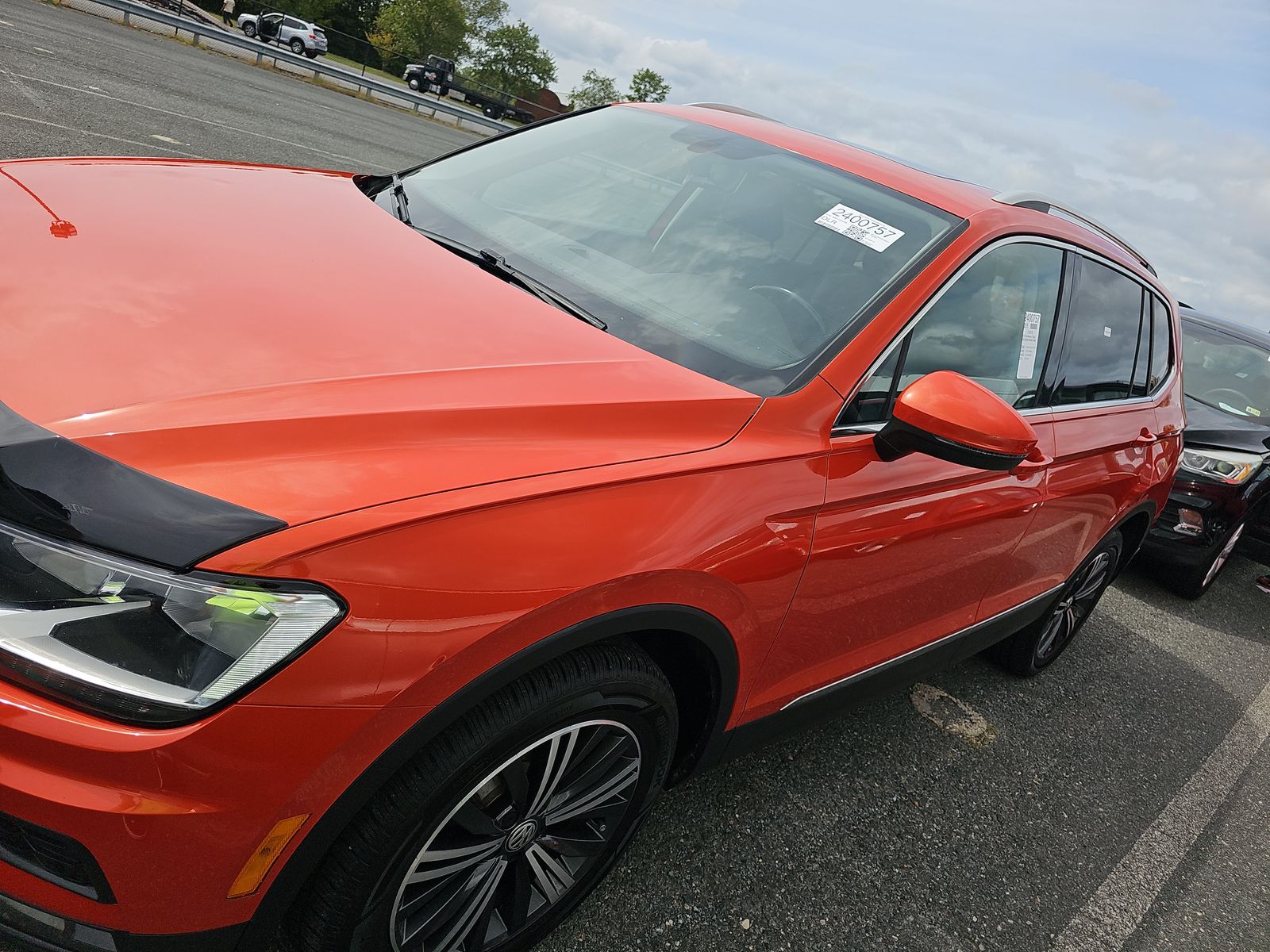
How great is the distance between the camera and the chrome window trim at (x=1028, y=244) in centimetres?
221

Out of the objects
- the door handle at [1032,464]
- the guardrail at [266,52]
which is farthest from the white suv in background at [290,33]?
the door handle at [1032,464]

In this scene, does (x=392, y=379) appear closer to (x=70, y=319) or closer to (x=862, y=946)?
(x=70, y=319)

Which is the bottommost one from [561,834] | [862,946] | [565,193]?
[862,946]

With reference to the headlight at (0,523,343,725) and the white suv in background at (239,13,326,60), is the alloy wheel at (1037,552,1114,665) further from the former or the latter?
the white suv in background at (239,13,326,60)

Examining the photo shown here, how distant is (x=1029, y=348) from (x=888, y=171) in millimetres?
694

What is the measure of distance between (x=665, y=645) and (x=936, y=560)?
944mm

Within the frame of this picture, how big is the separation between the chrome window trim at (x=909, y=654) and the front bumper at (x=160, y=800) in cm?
130

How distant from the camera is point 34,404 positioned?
1.39 m

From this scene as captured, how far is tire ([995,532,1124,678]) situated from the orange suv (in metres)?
0.87

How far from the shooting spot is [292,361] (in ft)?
5.41

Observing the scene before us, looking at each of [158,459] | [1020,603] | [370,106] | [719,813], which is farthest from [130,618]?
[370,106]

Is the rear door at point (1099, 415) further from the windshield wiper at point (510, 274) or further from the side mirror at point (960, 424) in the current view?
the windshield wiper at point (510, 274)

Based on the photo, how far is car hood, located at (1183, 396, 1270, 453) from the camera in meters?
5.87

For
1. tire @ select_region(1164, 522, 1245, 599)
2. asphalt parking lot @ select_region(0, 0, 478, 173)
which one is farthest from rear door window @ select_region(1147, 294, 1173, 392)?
asphalt parking lot @ select_region(0, 0, 478, 173)
